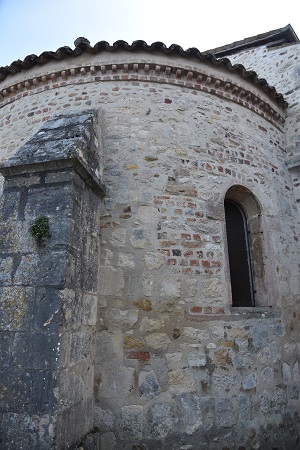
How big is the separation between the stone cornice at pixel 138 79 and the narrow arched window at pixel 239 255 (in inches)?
75.4

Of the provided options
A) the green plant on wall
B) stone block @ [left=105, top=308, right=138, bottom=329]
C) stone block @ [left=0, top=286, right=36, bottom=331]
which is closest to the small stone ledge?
the green plant on wall

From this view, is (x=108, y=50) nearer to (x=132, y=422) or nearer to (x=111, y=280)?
(x=111, y=280)

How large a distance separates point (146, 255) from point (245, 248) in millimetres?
1727

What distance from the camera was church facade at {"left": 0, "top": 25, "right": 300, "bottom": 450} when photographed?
9.91ft

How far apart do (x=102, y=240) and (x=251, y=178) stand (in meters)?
2.56

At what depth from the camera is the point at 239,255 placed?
16.3 ft

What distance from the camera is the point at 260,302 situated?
479 cm

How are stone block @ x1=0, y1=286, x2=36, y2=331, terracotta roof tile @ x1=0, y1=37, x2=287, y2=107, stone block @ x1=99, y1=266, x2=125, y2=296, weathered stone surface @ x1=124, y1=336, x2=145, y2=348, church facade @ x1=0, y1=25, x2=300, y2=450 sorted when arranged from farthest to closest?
terracotta roof tile @ x1=0, y1=37, x2=287, y2=107, stone block @ x1=99, y1=266, x2=125, y2=296, weathered stone surface @ x1=124, y1=336, x2=145, y2=348, church facade @ x1=0, y1=25, x2=300, y2=450, stone block @ x1=0, y1=286, x2=36, y2=331

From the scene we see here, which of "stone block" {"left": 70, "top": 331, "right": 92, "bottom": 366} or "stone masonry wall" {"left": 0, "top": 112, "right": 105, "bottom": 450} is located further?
"stone block" {"left": 70, "top": 331, "right": 92, "bottom": 366}

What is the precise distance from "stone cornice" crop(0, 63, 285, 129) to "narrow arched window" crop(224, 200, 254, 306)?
75.4 inches

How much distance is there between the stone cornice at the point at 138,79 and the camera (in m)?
5.22

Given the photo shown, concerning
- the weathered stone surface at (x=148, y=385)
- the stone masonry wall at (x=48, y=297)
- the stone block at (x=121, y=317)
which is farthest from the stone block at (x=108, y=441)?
the stone block at (x=121, y=317)

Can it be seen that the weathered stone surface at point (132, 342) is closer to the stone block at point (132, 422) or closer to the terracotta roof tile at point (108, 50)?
the stone block at point (132, 422)

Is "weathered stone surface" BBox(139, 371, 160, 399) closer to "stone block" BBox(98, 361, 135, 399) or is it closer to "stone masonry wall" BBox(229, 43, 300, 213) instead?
"stone block" BBox(98, 361, 135, 399)
